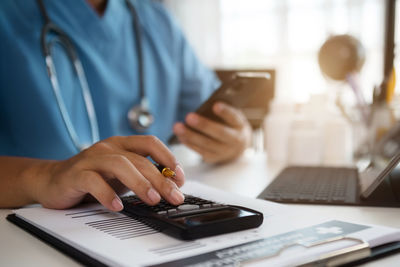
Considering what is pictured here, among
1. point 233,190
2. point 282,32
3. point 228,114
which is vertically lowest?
point 233,190

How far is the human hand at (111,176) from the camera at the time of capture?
1.48ft

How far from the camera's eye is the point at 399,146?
900 mm

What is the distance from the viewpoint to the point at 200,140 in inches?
36.4

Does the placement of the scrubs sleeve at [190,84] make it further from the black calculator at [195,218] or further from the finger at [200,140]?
the black calculator at [195,218]

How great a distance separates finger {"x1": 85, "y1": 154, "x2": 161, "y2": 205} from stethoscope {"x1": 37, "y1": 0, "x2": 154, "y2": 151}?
436 millimetres

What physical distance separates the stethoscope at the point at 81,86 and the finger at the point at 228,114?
0.67 ft

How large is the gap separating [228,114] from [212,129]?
44 mm

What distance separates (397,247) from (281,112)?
674mm

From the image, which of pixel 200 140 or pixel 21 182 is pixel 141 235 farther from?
pixel 200 140

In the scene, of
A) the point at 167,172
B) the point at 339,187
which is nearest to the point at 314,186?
the point at 339,187

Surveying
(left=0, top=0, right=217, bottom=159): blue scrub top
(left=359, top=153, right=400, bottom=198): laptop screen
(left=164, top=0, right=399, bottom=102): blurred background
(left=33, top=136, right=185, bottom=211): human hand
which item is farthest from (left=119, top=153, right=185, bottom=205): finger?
(left=164, top=0, right=399, bottom=102): blurred background

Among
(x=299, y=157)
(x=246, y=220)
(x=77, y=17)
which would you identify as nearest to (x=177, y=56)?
(x=77, y=17)

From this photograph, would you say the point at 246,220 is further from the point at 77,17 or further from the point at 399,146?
the point at 77,17

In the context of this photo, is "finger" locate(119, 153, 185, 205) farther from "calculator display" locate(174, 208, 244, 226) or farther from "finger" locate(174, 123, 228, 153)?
"finger" locate(174, 123, 228, 153)
